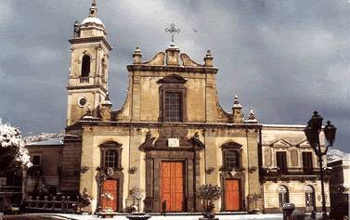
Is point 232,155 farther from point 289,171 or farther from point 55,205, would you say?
point 55,205

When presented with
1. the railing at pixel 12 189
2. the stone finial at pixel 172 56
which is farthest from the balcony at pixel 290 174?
the railing at pixel 12 189

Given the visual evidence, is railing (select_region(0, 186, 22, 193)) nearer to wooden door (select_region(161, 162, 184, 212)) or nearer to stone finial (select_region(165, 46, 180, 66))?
wooden door (select_region(161, 162, 184, 212))

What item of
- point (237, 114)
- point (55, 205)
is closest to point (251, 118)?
point (237, 114)

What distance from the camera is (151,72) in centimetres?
3117

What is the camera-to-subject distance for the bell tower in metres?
40.7

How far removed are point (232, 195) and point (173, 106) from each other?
300 inches

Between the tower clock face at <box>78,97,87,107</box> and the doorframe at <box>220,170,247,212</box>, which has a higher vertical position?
the tower clock face at <box>78,97,87,107</box>

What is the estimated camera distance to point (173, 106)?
31078 mm

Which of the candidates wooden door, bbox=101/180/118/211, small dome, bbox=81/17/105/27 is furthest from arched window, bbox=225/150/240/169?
small dome, bbox=81/17/105/27

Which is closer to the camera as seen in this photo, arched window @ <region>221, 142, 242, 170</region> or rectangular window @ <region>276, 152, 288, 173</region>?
arched window @ <region>221, 142, 242, 170</region>

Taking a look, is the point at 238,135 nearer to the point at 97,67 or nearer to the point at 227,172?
the point at 227,172

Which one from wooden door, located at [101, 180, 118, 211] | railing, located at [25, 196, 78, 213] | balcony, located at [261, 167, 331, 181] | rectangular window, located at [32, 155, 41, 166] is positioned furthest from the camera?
rectangular window, located at [32, 155, 41, 166]

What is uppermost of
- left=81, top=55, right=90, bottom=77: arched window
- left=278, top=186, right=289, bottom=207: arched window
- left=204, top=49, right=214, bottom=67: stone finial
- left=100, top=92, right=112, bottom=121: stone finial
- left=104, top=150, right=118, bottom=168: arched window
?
left=81, top=55, right=90, bottom=77: arched window

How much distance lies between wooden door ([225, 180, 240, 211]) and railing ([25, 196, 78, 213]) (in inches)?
410
